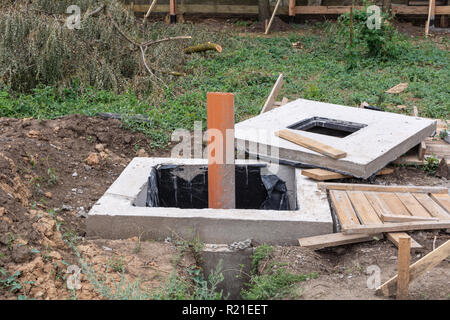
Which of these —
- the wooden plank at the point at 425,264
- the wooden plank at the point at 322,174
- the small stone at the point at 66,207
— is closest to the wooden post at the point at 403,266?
the wooden plank at the point at 425,264

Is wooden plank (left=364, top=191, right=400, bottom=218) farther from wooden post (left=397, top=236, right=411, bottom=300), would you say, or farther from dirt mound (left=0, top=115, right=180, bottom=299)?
dirt mound (left=0, top=115, right=180, bottom=299)

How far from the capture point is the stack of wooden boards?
453cm

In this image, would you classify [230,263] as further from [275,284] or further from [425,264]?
[425,264]

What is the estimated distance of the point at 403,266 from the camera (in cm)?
353

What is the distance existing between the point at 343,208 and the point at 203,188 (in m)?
1.73

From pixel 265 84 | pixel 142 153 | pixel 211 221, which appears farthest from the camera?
pixel 265 84

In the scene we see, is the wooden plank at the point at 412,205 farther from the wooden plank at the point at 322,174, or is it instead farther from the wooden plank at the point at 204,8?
the wooden plank at the point at 204,8

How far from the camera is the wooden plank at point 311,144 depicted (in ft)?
18.1

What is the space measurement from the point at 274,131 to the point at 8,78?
179 inches

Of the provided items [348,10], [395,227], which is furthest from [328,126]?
[348,10]

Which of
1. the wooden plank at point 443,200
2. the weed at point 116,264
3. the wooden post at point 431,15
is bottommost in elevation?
the weed at point 116,264

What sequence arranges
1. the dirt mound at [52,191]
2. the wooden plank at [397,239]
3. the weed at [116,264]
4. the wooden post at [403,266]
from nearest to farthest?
the wooden post at [403,266], the dirt mound at [52,191], the weed at [116,264], the wooden plank at [397,239]

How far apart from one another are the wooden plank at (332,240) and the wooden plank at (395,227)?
0.05 m
